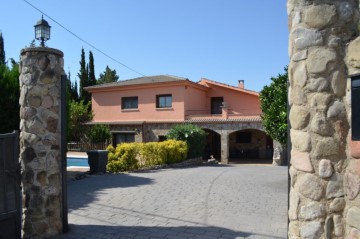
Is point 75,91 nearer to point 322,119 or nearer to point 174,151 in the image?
point 174,151

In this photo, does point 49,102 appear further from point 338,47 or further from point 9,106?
point 9,106

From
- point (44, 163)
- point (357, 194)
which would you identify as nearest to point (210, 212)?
point (44, 163)

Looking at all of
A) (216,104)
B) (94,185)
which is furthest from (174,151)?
(216,104)

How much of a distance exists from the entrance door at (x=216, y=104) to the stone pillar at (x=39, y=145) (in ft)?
72.1

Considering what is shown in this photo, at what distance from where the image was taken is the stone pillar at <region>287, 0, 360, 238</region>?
3.04 m

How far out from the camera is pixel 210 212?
7.22 meters

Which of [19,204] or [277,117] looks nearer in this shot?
[19,204]

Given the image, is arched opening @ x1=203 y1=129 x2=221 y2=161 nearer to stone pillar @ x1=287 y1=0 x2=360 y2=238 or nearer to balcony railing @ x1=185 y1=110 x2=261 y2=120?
balcony railing @ x1=185 y1=110 x2=261 y2=120

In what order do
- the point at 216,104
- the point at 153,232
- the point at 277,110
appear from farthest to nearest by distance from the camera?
the point at 216,104
the point at 277,110
the point at 153,232

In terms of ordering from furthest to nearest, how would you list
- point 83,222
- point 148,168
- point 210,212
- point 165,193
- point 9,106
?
point 148,168, point 9,106, point 165,193, point 210,212, point 83,222

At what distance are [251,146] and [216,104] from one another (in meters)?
4.42

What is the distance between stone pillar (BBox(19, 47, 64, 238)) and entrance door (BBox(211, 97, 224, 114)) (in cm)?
2197

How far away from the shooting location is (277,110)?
35.7 ft

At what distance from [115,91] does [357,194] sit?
2627 cm
